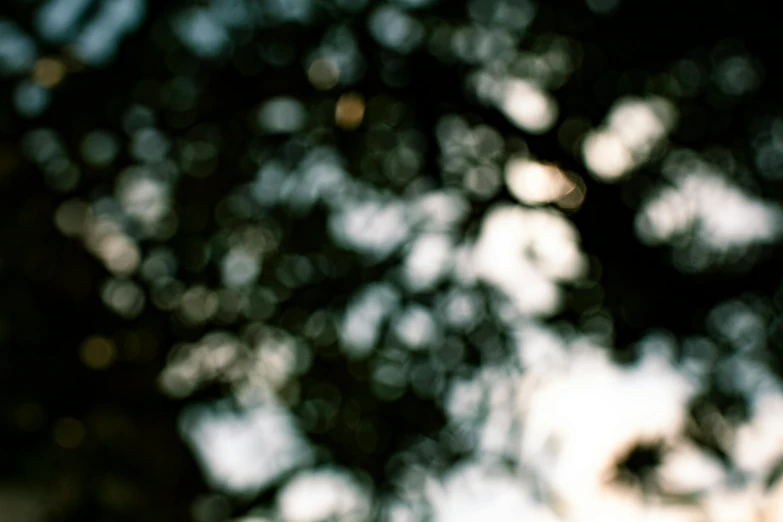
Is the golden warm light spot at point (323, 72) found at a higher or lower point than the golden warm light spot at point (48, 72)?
higher

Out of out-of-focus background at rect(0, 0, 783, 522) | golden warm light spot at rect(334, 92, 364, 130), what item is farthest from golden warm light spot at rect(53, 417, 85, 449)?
golden warm light spot at rect(334, 92, 364, 130)

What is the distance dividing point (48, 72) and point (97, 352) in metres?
0.98

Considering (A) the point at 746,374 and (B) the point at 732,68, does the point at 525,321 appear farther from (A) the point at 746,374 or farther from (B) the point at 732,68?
(B) the point at 732,68

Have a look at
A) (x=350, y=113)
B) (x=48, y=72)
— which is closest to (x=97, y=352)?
(x=48, y=72)

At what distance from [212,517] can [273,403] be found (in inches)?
55.6

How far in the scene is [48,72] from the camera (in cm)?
226

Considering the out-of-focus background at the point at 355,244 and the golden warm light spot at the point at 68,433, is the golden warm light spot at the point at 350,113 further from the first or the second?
the golden warm light spot at the point at 68,433

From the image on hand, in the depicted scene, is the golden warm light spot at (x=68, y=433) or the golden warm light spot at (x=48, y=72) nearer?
the golden warm light spot at (x=68, y=433)

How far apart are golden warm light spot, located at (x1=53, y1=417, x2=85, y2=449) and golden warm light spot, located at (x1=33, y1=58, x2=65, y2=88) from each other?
1.07 m

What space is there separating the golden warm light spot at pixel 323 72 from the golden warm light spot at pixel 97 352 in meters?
1.21

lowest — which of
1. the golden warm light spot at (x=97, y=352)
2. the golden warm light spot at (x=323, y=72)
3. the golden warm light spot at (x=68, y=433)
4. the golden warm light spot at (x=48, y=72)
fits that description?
the golden warm light spot at (x=97, y=352)

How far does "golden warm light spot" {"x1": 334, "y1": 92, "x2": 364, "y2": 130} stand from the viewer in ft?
8.55

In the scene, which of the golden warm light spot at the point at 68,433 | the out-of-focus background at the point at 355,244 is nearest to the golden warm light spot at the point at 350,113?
the out-of-focus background at the point at 355,244

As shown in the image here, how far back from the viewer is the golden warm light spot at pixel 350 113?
2607 mm
